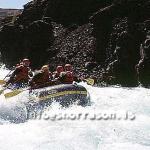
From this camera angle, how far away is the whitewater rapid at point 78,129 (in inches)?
430

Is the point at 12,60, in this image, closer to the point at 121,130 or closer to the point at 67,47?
the point at 67,47

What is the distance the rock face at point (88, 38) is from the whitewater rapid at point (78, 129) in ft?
23.1

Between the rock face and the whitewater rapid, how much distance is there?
7.05m

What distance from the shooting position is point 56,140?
11.3 metres

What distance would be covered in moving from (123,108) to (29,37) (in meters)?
17.8

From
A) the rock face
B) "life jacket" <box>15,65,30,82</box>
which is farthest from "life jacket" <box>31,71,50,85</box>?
the rock face

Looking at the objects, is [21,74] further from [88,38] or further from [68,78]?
[88,38]

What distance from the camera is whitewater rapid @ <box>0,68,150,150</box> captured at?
10.9m

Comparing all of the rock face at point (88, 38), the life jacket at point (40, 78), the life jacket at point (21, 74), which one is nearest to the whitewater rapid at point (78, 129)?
the life jacket at point (40, 78)

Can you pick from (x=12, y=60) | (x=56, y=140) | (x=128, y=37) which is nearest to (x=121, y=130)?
(x=56, y=140)

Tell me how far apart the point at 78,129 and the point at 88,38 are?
17.0m

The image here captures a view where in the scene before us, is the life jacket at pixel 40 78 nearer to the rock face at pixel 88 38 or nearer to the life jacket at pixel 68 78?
the life jacket at pixel 68 78

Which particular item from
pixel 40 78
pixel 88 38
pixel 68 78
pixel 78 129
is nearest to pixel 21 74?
pixel 40 78

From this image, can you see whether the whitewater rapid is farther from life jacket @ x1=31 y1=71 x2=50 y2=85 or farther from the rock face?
the rock face
